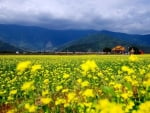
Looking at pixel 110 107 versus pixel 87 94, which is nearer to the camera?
pixel 110 107

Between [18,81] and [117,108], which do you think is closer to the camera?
[117,108]

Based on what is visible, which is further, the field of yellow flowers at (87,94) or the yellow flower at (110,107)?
the field of yellow flowers at (87,94)

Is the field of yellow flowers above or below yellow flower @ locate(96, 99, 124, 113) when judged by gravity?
below

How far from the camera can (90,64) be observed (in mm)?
4406

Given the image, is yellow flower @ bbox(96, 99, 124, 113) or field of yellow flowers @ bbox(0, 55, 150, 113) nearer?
yellow flower @ bbox(96, 99, 124, 113)

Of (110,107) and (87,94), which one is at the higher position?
(110,107)

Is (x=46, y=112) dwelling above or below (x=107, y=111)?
below

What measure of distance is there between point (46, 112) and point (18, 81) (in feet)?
23.7

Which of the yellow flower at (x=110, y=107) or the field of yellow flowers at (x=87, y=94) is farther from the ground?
the yellow flower at (x=110, y=107)

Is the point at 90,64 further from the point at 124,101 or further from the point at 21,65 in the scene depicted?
the point at 124,101

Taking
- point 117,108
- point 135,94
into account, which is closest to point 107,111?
point 117,108

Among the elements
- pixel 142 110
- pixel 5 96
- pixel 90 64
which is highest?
pixel 90 64

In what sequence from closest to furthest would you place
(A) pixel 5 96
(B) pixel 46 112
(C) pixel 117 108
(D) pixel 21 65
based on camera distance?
1. (C) pixel 117 108
2. (D) pixel 21 65
3. (B) pixel 46 112
4. (A) pixel 5 96

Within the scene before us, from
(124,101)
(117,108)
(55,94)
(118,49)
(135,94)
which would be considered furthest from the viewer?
(118,49)
